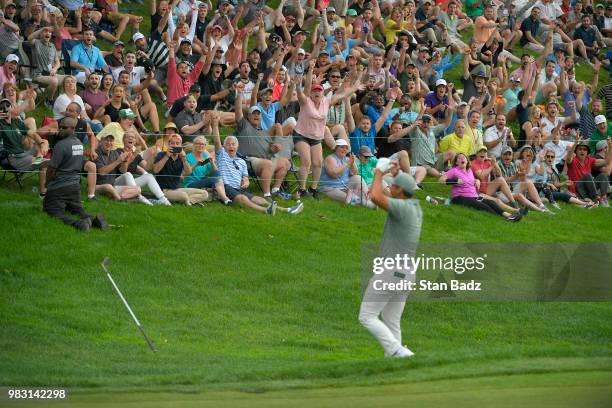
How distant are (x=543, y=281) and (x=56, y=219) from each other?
7.27 meters

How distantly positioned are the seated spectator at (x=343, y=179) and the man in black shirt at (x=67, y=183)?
4.52m

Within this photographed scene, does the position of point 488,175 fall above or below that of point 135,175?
above

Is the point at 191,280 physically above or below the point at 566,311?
below

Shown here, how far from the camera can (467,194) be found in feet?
77.9

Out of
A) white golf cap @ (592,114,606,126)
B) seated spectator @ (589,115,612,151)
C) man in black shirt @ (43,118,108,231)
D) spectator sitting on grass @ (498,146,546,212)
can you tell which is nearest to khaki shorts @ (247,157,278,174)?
man in black shirt @ (43,118,108,231)

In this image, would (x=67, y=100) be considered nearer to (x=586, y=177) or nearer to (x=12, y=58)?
(x=12, y=58)

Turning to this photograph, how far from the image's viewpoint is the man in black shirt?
62.0ft

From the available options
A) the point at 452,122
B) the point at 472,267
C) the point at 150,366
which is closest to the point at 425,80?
the point at 452,122

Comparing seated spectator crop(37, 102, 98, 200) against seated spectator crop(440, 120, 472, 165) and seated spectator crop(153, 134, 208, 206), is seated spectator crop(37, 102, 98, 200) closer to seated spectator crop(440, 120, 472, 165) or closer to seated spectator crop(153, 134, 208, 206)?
seated spectator crop(153, 134, 208, 206)

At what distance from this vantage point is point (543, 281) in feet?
68.0

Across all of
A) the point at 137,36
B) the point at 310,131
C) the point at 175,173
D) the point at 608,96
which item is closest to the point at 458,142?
the point at 310,131

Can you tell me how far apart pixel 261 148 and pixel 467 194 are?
385 cm

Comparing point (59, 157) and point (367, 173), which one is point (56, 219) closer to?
point (59, 157)

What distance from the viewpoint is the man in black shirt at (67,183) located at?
18.9 metres
